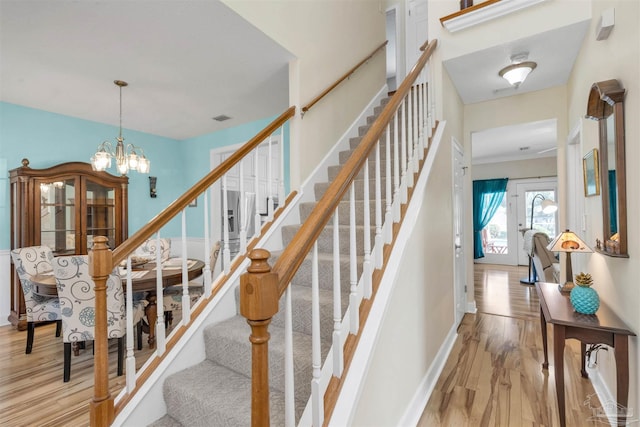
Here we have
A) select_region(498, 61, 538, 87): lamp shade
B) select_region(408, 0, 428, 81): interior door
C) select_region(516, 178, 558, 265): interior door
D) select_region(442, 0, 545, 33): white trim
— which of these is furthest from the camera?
select_region(516, 178, 558, 265): interior door

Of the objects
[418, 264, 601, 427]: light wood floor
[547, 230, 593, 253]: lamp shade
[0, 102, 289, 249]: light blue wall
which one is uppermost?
[0, 102, 289, 249]: light blue wall

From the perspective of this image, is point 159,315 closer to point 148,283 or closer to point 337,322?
point 148,283

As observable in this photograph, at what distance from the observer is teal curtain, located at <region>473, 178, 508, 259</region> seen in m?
7.46

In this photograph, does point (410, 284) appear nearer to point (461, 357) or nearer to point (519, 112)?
point (461, 357)

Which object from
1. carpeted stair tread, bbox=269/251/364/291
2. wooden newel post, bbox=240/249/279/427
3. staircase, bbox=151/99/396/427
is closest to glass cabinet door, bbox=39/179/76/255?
staircase, bbox=151/99/396/427

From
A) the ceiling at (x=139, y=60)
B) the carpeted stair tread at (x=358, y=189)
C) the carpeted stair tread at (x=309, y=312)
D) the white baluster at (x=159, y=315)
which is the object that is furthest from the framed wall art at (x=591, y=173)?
the white baluster at (x=159, y=315)

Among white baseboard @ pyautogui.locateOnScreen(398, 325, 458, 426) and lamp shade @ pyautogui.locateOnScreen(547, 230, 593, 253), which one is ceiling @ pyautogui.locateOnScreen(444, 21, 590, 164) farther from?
white baseboard @ pyautogui.locateOnScreen(398, 325, 458, 426)

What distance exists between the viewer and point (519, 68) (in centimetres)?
265

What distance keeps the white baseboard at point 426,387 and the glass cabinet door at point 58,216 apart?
416cm

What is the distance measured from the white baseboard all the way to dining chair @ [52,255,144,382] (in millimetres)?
2101

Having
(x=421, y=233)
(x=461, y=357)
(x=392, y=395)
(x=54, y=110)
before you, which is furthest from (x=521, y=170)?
(x=54, y=110)

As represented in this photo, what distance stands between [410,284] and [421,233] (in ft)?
1.23

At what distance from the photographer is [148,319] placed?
2768 mm

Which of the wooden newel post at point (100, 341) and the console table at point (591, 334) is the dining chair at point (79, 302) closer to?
the wooden newel post at point (100, 341)
